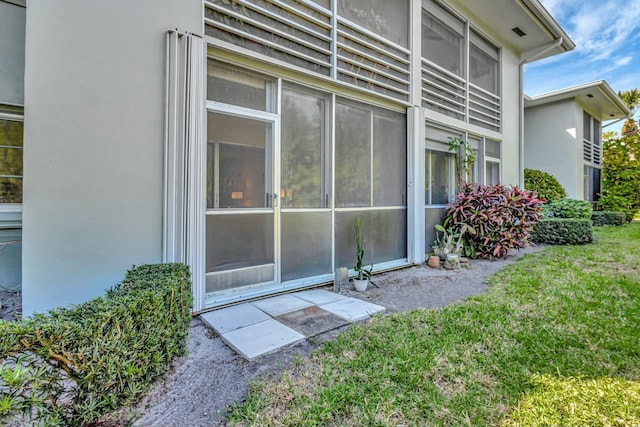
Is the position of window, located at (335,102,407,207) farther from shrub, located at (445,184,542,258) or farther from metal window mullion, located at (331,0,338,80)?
shrub, located at (445,184,542,258)

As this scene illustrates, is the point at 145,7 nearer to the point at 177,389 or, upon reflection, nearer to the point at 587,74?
the point at 177,389

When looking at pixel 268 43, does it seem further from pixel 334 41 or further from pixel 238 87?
pixel 334 41

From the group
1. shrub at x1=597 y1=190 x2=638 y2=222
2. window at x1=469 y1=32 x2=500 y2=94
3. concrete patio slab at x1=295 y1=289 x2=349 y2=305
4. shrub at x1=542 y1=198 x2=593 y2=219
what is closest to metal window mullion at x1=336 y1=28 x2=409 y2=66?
window at x1=469 y1=32 x2=500 y2=94

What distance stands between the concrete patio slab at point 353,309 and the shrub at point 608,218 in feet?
43.5

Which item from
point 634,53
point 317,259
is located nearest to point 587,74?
point 634,53

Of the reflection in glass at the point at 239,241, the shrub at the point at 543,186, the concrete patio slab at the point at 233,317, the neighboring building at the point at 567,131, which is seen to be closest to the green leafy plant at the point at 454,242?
the reflection in glass at the point at 239,241

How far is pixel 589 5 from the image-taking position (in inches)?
486

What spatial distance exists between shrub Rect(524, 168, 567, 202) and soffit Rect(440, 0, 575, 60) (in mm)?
4027

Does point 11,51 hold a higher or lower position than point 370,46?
lower

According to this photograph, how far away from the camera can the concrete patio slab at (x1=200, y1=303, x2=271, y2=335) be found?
3014 mm

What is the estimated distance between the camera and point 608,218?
488 inches

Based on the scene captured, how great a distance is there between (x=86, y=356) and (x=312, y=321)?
1.98m

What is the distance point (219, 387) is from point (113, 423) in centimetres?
60

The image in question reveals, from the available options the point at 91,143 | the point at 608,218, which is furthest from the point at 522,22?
the point at 608,218
